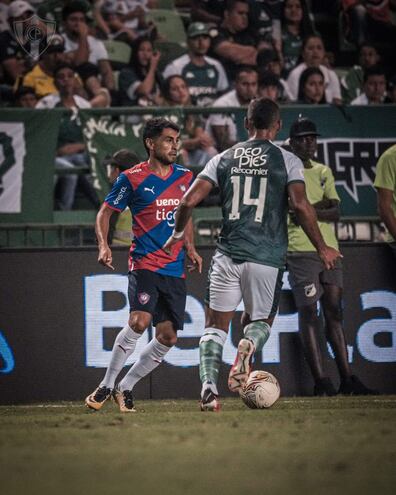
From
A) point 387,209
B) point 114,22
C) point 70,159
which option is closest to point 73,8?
point 114,22

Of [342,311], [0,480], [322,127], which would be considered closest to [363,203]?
[322,127]

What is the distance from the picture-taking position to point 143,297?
9070mm

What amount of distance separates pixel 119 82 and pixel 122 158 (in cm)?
426

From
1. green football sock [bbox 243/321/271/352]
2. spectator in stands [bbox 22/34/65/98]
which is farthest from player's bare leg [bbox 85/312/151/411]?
spectator in stands [bbox 22/34/65/98]

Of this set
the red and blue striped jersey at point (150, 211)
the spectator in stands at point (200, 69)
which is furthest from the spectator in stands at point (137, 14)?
the red and blue striped jersey at point (150, 211)

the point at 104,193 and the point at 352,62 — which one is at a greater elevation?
the point at 352,62

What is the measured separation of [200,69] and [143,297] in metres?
6.59

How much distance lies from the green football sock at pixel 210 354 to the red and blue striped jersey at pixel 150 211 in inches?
37.1

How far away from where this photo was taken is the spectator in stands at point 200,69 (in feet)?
48.8

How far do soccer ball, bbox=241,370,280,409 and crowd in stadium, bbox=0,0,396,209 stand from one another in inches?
187

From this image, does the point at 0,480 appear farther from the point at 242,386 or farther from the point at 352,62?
the point at 352,62

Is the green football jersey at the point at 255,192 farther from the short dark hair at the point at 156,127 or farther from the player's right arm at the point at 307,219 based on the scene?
the short dark hair at the point at 156,127

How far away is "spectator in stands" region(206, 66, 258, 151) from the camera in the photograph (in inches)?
504

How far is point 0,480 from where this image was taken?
4.96 meters
